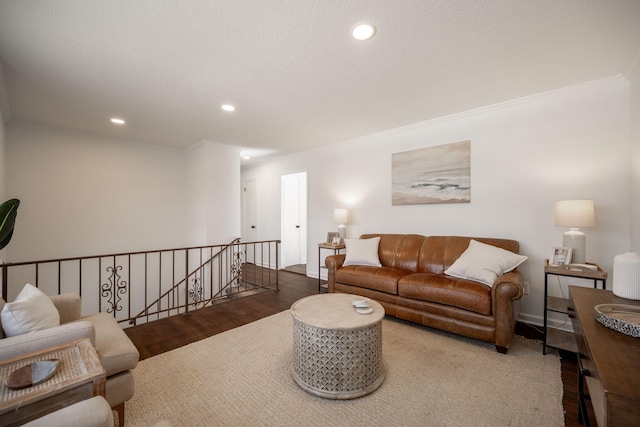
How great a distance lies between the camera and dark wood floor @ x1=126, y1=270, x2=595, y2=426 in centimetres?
191

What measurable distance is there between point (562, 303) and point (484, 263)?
77cm

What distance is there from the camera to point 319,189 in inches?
202

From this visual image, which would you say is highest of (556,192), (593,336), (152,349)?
(556,192)

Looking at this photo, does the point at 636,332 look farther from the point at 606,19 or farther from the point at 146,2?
the point at 146,2

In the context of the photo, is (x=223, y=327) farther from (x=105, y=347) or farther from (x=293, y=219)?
(x=293, y=219)

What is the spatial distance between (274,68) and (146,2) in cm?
98

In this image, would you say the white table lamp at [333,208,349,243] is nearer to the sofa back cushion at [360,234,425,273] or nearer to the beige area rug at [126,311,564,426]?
the sofa back cushion at [360,234,425,273]

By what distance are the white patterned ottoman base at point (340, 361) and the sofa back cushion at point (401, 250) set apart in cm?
172

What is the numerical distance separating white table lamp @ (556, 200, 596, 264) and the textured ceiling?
4.03 feet

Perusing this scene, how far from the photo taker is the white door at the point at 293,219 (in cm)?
615

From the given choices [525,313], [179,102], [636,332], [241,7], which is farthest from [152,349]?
[525,313]

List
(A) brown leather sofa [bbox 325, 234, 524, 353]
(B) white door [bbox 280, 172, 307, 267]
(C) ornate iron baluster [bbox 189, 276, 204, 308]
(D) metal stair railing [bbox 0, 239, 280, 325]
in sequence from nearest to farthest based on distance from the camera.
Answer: (A) brown leather sofa [bbox 325, 234, 524, 353]
(D) metal stair railing [bbox 0, 239, 280, 325]
(C) ornate iron baluster [bbox 189, 276, 204, 308]
(B) white door [bbox 280, 172, 307, 267]

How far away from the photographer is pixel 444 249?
3.21m

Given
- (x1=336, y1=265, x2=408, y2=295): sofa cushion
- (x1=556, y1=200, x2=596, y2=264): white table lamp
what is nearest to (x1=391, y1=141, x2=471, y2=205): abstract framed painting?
(x1=556, y1=200, x2=596, y2=264): white table lamp
